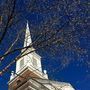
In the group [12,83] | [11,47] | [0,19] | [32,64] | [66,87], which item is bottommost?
[11,47]

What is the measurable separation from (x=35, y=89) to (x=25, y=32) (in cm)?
2161

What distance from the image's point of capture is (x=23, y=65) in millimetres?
49375

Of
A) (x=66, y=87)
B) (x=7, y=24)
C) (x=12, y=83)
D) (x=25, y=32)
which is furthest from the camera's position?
(x=12, y=83)

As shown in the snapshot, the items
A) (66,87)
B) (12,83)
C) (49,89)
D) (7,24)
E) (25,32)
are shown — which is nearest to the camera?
(7,24)

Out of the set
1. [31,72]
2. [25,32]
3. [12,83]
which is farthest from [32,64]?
[25,32]

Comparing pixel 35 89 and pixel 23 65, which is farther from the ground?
pixel 23 65

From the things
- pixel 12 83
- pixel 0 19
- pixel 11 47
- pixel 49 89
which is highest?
pixel 12 83

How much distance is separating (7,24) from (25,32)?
5.49ft

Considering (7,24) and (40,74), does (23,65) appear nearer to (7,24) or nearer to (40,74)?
(40,74)

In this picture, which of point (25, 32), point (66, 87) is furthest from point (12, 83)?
point (25, 32)

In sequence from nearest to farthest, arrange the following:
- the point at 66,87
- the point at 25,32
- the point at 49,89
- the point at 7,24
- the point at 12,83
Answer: the point at 7,24, the point at 25,32, the point at 49,89, the point at 66,87, the point at 12,83

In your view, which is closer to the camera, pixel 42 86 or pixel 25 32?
pixel 25 32

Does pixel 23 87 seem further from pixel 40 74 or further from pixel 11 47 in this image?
pixel 11 47

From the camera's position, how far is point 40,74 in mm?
48156
